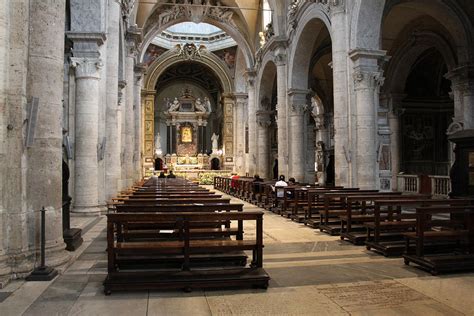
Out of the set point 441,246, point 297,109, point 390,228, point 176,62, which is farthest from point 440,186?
point 176,62

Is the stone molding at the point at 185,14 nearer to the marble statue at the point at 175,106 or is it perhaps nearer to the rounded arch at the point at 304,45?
the rounded arch at the point at 304,45

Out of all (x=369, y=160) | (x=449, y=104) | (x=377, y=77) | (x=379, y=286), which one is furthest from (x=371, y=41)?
(x=449, y=104)

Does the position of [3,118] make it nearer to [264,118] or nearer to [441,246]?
[441,246]

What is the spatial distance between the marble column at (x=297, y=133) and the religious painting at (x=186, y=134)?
22.4 m

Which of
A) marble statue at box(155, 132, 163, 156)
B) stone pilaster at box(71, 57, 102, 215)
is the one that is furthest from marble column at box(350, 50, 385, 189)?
marble statue at box(155, 132, 163, 156)

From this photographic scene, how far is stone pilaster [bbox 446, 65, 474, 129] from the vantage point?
1656cm

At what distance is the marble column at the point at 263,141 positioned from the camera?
26.6 m

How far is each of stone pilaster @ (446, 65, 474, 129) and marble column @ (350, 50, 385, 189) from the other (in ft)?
18.7

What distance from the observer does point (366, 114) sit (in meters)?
13.1

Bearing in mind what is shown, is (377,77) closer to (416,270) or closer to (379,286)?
(416,270)

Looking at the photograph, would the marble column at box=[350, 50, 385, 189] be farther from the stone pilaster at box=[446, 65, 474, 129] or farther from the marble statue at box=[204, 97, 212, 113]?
the marble statue at box=[204, 97, 212, 113]

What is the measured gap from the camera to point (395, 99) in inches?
869

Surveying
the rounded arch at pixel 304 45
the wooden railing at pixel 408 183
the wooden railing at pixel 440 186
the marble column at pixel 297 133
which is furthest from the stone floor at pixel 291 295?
the marble column at pixel 297 133

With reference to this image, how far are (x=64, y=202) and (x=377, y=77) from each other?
33.4ft
